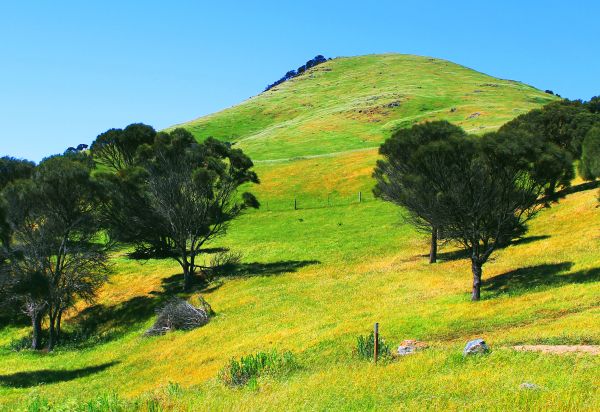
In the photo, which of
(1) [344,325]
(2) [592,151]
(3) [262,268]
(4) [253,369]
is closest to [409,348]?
(4) [253,369]

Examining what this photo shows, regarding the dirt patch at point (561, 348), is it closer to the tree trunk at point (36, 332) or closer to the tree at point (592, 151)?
the tree at point (592, 151)

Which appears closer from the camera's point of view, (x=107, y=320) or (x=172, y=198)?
(x=107, y=320)

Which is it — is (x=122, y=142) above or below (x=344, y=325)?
above

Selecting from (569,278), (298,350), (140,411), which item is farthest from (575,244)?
(140,411)

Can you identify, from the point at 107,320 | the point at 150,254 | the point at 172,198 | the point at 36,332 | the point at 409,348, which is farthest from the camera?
the point at 150,254

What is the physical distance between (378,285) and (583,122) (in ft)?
120

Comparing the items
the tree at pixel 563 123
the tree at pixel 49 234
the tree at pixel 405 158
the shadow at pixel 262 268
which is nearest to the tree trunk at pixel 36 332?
the tree at pixel 49 234

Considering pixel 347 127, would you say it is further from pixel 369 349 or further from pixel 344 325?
pixel 369 349

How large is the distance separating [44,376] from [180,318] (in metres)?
8.47

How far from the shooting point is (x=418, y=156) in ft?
96.3

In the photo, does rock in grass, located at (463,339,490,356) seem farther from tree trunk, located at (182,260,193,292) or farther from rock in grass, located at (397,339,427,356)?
tree trunk, located at (182,260,193,292)

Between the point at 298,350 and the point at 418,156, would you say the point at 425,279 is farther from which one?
the point at 298,350

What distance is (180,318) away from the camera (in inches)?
1307

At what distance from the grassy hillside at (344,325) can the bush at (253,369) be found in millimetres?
563
